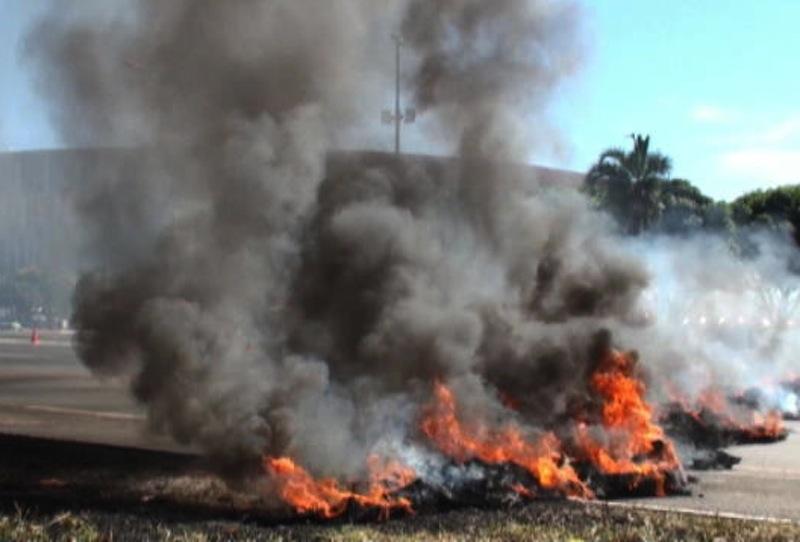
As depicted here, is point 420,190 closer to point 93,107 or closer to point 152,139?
point 152,139

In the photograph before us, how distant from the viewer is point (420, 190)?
12.9m

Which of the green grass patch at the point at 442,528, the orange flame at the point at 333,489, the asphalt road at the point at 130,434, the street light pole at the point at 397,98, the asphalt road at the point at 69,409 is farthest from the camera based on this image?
the asphalt road at the point at 69,409

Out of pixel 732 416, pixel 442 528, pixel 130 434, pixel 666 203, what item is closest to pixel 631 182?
pixel 666 203

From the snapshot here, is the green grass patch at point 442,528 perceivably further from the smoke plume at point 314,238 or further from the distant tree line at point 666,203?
the distant tree line at point 666,203

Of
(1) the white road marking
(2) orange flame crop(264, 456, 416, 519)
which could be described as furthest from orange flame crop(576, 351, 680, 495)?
(1) the white road marking

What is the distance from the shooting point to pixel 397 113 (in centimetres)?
1372

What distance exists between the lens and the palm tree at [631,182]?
3866cm

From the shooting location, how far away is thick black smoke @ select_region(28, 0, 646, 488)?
410 inches

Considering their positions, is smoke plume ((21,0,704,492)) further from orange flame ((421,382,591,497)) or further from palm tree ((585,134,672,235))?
palm tree ((585,134,672,235))

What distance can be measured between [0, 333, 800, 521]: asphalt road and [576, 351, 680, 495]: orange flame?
49 cm

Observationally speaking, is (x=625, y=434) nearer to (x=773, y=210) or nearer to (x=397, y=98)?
(x=397, y=98)

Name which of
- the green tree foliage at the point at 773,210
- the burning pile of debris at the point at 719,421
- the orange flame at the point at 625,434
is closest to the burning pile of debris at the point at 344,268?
the orange flame at the point at 625,434

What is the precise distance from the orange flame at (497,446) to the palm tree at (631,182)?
91.4 ft

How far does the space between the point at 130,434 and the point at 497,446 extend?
6078 millimetres
